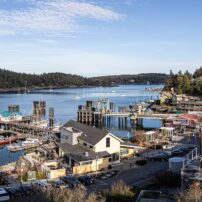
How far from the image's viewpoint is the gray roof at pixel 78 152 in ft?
92.7

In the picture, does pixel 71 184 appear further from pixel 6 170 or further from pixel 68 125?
pixel 68 125

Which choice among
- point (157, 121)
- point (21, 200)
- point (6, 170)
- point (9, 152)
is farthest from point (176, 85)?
point (21, 200)

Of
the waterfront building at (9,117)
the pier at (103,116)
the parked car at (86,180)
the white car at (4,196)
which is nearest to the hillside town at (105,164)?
the parked car at (86,180)

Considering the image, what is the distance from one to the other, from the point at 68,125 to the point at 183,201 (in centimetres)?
2307

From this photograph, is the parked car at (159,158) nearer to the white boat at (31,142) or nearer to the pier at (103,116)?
the white boat at (31,142)

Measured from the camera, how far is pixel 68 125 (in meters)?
35.3

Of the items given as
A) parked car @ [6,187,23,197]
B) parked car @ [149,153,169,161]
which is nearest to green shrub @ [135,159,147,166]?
parked car @ [149,153,169,161]

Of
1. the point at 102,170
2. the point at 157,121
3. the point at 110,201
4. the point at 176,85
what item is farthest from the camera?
the point at 176,85

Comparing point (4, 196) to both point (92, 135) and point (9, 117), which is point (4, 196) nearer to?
point (92, 135)

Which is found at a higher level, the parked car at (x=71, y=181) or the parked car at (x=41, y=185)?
the parked car at (x=71, y=181)

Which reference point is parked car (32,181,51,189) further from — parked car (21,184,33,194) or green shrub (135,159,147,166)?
green shrub (135,159,147,166)

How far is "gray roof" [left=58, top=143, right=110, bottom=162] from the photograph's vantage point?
28.2 m

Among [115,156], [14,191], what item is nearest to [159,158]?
[115,156]

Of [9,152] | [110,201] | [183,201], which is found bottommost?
[9,152]
